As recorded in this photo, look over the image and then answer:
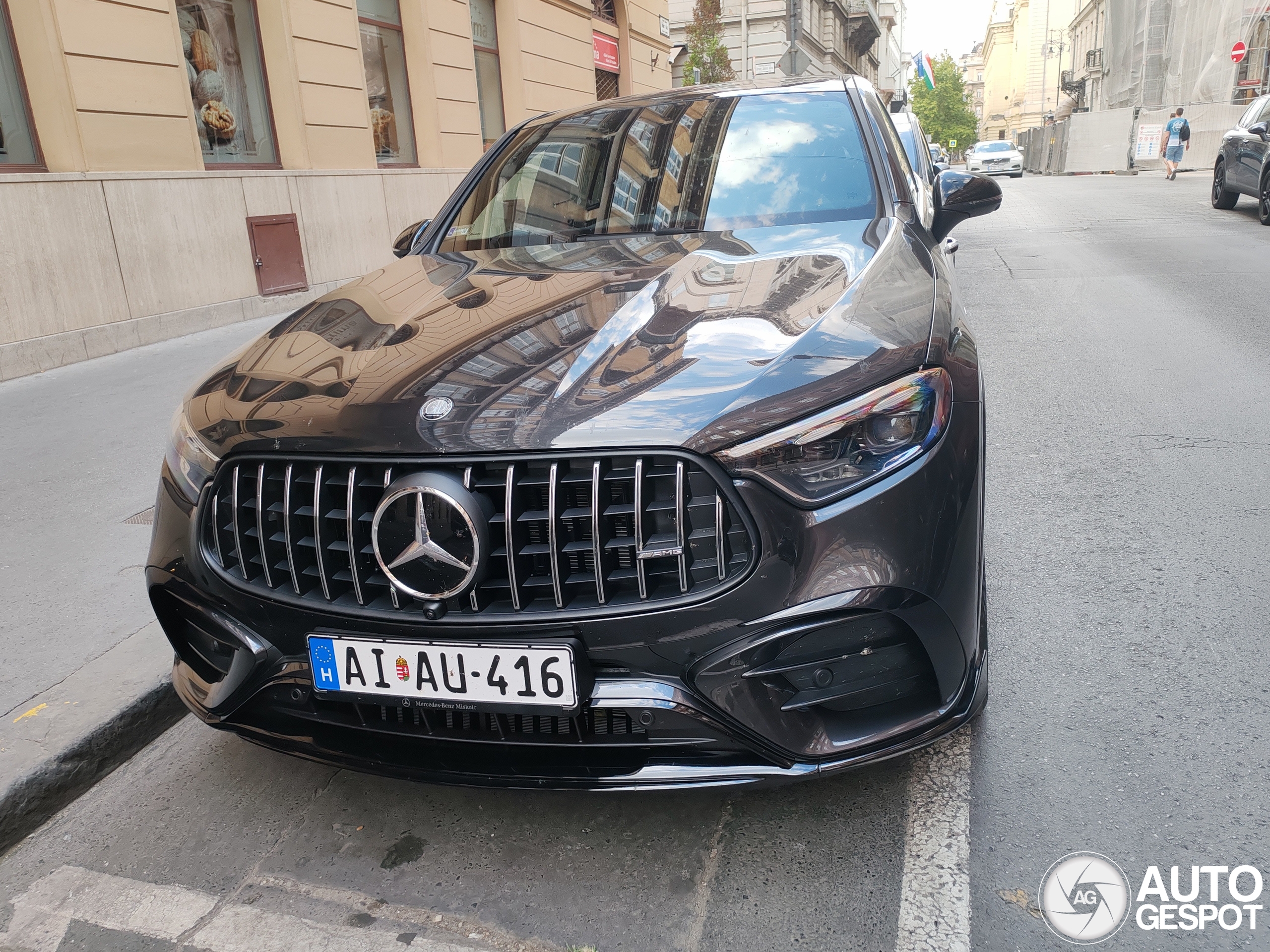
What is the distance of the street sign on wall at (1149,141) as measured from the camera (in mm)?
35094

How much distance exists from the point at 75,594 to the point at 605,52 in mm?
16809

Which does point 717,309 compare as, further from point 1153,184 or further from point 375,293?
point 1153,184

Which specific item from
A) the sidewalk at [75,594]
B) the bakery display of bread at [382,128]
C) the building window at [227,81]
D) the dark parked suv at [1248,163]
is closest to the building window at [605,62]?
the bakery display of bread at [382,128]

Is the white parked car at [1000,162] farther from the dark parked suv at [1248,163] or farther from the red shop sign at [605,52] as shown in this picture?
the dark parked suv at [1248,163]

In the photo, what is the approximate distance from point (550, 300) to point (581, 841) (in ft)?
4.09

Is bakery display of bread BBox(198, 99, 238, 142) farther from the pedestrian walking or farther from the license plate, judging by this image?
the pedestrian walking

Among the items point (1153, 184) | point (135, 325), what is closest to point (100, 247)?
point (135, 325)

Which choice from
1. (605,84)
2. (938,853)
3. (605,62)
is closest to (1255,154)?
(605,62)

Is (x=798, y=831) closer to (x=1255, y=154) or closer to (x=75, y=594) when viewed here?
(x=75, y=594)

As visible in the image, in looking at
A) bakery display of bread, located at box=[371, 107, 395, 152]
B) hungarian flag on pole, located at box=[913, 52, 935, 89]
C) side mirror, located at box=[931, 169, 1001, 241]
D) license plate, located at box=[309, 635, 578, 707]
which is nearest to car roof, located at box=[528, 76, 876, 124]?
side mirror, located at box=[931, 169, 1001, 241]

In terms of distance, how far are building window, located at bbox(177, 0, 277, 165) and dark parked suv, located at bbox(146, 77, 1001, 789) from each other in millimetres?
7678

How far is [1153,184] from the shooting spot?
22297mm

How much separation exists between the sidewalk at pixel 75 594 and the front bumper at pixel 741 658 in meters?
0.86

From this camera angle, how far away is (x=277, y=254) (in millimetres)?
9109
